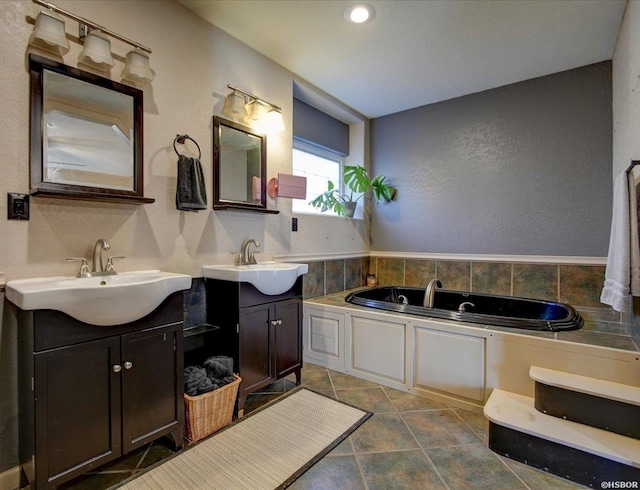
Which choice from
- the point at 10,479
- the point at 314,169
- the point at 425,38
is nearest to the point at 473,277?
the point at 314,169

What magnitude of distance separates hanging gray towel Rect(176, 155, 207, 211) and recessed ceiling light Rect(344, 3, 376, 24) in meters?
1.31

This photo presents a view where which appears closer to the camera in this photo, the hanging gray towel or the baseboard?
the baseboard

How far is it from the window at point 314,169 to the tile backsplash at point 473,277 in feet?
1.96

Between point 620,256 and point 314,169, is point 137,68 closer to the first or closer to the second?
point 314,169

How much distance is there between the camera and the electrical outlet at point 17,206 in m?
1.40

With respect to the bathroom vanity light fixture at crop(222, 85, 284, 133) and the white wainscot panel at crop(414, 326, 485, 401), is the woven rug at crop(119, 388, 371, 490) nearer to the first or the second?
the white wainscot panel at crop(414, 326, 485, 401)

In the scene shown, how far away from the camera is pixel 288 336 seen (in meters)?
2.25

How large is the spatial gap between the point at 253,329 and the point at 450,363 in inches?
50.9

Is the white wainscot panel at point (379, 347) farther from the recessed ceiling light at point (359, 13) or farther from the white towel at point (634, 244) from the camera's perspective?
the recessed ceiling light at point (359, 13)

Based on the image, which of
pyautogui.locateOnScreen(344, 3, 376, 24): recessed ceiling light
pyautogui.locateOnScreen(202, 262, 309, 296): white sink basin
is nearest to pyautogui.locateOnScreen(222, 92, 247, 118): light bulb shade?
pyautogui.locateOnScreen(344, 3, 376, 24): recessed ceiling light

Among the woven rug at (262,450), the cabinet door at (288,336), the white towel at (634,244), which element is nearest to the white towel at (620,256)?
the white towel at (634,244)

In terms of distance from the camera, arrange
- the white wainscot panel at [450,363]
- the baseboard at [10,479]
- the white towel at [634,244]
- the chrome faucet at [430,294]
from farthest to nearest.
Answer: the chrome faucet at [430,294] < the white wainscot panel at [450,363] < the white towel at [634,244] < the baseboard at [10,479]

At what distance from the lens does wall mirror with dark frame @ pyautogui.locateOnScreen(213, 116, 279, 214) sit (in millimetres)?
2195

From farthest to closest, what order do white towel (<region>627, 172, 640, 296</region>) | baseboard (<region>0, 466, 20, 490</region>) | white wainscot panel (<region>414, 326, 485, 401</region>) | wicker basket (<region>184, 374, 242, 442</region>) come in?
white wainscot panel (<region>414, 326, 485, 401</region>)
wicker basket (<region>184, 374, 242, 442</region>)
white towel (<region>627, 172, 640, 296</region>)
baseboard (<region>0, 466, 20, 490</region>)
